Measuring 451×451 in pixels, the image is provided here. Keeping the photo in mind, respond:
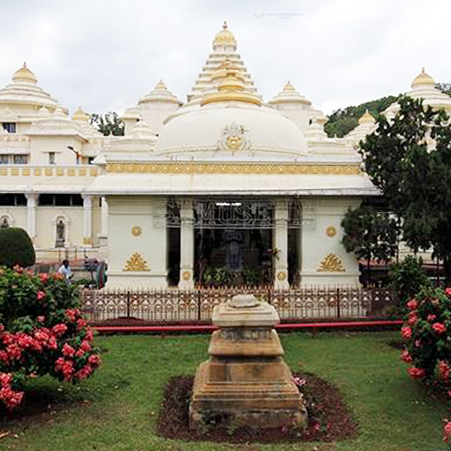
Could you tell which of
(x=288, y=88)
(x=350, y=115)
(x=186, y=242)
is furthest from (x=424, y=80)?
(x=350, y=115)

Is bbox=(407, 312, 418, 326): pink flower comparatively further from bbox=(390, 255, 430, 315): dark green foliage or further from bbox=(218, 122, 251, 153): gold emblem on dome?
bbox=(218, 122, 251, 153): gold emblem on dome

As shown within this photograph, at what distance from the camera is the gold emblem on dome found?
52.1 ft

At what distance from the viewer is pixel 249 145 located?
16.0m

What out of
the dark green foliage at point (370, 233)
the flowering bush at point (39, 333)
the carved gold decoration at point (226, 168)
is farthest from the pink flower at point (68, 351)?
the dark green foliage at point (370, 233)

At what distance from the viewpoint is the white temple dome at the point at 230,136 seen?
627 inches

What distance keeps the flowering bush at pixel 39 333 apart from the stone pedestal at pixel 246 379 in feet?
5.43

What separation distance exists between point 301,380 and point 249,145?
905cm

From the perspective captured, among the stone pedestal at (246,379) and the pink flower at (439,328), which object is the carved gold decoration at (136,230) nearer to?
the stone pedestal at (246,379)

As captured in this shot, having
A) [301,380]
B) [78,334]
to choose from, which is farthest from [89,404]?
[301,380]

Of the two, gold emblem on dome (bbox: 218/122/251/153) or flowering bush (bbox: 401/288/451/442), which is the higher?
gold emblem on dome (bbox: 218/122/251/153)

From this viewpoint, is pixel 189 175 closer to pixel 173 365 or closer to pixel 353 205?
pixel 353 205

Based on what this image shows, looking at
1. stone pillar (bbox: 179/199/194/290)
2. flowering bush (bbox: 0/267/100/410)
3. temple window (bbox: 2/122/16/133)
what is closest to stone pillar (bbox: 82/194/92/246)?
temple window (bbox: 2/122/16/133)

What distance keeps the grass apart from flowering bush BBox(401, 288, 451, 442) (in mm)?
523

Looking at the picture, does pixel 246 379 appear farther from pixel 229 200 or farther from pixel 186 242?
→ pixel 229 200
